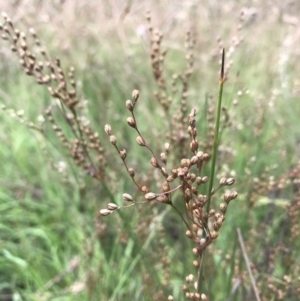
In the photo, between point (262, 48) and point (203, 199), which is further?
point (262, 48)

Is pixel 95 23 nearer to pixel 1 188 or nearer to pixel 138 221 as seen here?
pixel 1 188

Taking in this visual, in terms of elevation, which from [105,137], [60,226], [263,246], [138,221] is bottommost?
[263,246]

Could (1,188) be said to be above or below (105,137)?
below

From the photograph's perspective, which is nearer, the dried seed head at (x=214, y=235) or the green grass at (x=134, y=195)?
the dried seed head at (x=214, y=235)

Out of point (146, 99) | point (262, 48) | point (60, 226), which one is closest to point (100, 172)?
point (60, 226)

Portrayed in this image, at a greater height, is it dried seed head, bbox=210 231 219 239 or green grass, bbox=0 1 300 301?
green grass, bbox=0 1 300 301

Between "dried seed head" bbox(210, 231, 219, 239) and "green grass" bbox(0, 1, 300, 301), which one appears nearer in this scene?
"dried seed head" bbox(210, 231, 219, 239)

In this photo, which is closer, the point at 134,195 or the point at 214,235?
the point at 214,235

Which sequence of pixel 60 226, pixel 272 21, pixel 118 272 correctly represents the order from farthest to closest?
pixel 272 21 < pixel 60 226 < pixel 118 272

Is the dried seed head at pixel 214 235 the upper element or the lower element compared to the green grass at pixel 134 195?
lower

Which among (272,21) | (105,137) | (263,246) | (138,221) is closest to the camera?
(263,246)

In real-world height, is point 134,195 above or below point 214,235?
above
